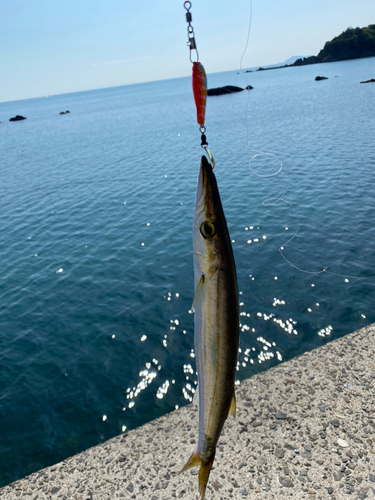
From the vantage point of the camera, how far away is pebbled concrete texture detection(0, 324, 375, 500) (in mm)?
5426

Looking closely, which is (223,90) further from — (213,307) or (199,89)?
(213,307)

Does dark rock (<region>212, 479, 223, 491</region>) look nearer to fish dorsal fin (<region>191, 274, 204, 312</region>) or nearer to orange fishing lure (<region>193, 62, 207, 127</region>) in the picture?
fish dorsal fin (<region>191, 274, 204, 312</region>)

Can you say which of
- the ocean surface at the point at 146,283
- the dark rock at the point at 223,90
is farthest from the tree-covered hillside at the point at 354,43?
the ocean surface at the point at 146,283

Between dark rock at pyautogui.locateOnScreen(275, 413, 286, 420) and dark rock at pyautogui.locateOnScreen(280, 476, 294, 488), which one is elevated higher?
dark rock at pyautogui.locateOnScreen(280, 476, 294, 488)

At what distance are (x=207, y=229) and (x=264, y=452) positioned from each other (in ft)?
16.6

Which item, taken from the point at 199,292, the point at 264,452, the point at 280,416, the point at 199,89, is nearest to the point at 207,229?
the point at 199,292

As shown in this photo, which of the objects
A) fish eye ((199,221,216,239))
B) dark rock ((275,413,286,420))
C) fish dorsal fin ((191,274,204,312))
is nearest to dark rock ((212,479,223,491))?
dark rock ((275,413,286,420))

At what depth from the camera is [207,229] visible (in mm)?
2914

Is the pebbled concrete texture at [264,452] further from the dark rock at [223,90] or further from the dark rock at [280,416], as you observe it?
the dark rock at [223,90]

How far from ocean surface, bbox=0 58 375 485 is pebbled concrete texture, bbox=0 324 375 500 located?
2.10m

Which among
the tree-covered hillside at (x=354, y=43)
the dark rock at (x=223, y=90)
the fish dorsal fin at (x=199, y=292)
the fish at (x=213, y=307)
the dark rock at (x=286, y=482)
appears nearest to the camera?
the fish at (x=213, y=307)

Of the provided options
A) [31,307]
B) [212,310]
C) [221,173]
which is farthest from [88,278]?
[221,173]

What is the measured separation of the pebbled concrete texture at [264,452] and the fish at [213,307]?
116 inches

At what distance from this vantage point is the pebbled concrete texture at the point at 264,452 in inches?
214
